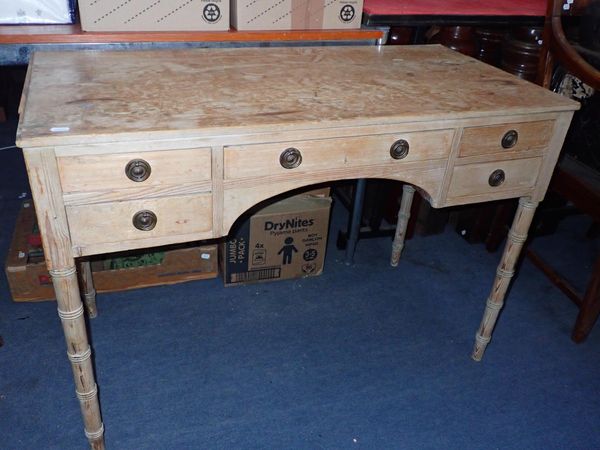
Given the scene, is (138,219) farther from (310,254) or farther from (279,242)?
(310,254)

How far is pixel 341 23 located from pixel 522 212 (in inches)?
32.2

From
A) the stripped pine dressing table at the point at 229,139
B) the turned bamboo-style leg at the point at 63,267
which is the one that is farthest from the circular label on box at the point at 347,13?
the turned bamboo-style leg at the point at 63,267

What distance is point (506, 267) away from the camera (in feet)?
5.20

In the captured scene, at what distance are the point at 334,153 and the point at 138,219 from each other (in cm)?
43

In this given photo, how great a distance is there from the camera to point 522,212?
A: 4.92 feet

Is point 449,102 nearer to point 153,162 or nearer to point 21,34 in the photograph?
point 153,162

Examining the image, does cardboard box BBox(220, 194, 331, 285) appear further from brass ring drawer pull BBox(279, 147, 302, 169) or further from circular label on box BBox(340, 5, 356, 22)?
brass ring drawer pull BBox(279, 147, 302, 169)

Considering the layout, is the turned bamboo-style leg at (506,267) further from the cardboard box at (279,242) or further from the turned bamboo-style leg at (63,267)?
the turned bamboo-style leg at (63,267)

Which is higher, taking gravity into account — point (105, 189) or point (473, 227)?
point (105, 189)

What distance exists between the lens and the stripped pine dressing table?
1.01 m

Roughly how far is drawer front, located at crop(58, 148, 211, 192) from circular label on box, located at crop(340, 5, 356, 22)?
35.8 inches

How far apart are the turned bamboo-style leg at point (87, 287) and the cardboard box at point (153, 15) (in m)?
0.70

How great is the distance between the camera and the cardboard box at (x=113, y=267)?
5.78 feet

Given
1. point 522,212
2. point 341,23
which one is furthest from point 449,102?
point 341,23
